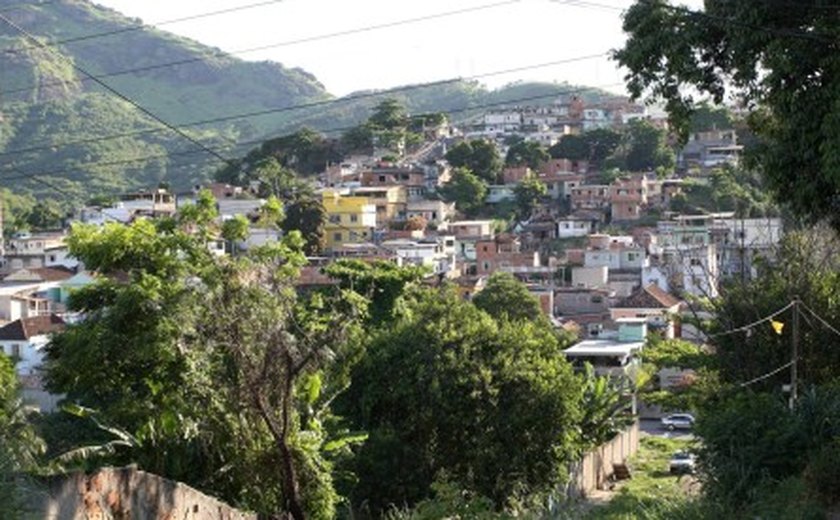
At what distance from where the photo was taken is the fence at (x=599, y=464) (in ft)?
61.5

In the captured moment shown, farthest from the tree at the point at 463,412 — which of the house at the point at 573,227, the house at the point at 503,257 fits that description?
the house at the point at 573,227

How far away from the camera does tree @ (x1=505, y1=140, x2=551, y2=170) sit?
7612cm

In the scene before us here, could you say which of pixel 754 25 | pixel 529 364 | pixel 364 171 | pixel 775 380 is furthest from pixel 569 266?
pixel 754 25

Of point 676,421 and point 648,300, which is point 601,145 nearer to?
point 648,300

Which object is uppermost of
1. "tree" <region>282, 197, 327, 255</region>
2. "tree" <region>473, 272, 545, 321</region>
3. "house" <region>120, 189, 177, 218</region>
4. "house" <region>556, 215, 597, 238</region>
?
"house" <region>120, 189, 177, 218</region>

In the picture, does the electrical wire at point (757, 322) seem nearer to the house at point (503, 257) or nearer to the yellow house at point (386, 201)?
the house at point (503, 257)

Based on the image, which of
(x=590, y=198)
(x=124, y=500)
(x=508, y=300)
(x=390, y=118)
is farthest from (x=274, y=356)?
(x=390, y=118)

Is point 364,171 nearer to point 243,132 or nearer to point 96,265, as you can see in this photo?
point 96,265

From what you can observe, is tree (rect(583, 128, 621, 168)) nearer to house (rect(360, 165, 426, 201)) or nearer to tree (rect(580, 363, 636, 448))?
house (rect(360, 165, 426, 201))

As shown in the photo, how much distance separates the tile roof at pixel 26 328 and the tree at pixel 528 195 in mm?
33611

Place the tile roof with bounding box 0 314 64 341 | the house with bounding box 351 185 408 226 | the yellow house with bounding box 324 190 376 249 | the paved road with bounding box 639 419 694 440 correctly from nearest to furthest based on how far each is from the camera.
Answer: the paved road with bounding box 639 419 694 440 < the tile roof with bounding box 0 314 64 341 < the yellow house with bounding box 324 190 376 249 < the house with bounding box 351 185 408 226

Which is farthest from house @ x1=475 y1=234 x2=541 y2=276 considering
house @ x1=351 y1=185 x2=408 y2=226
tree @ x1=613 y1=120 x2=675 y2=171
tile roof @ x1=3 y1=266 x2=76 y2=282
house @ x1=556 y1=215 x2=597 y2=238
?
tree @ x1=613 y1=120 x2=675 y2=171

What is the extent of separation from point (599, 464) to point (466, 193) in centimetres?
4799

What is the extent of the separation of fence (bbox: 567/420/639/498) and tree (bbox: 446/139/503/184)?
4894 centimetres
